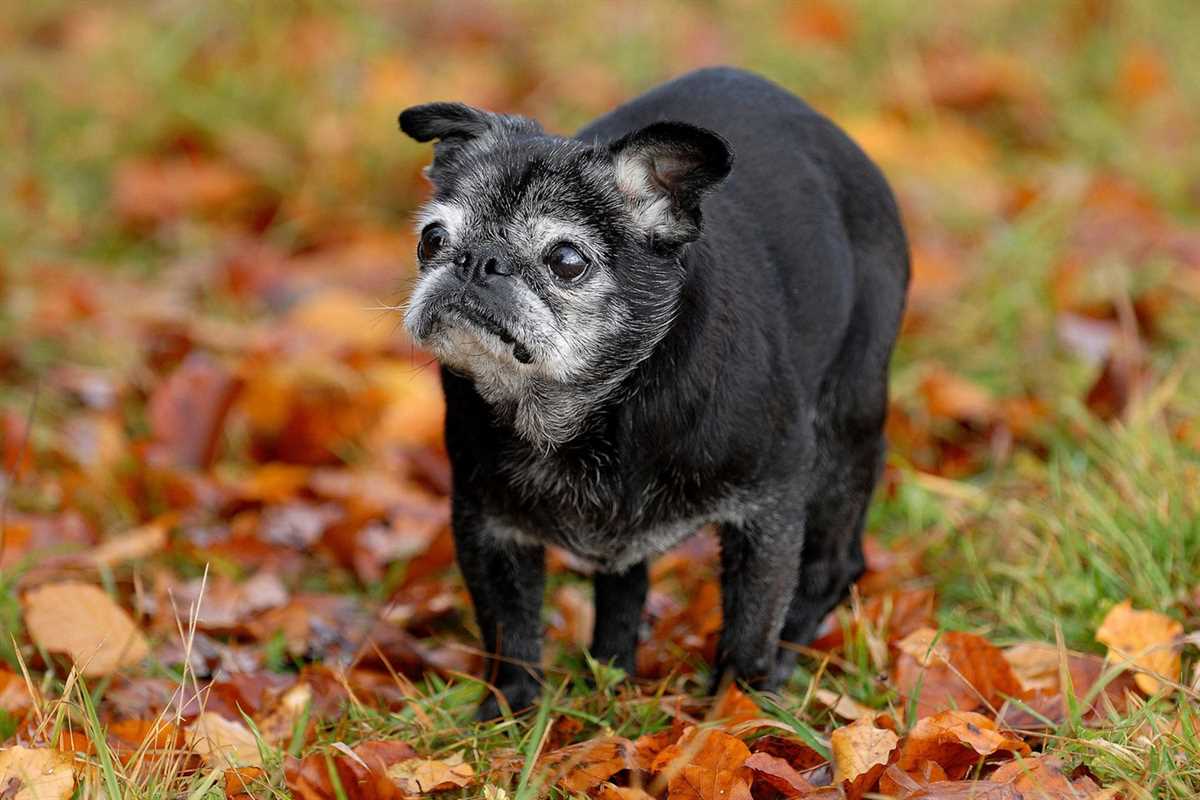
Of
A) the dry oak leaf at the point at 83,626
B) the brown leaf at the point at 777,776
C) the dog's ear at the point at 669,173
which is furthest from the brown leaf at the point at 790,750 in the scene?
the dry oak leaf at the point at 83,626

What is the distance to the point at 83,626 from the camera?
158 inches

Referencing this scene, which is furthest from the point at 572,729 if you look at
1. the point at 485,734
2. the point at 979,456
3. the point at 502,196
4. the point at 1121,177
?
the point at 1121,177

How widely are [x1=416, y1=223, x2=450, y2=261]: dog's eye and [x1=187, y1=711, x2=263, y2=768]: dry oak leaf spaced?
115 cm

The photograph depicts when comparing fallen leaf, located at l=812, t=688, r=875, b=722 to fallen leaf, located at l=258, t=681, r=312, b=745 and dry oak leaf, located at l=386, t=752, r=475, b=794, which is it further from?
fallen leaf, located at l=258, t=681, r=312, b=745

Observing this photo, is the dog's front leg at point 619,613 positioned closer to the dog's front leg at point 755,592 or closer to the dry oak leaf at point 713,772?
the dog's front leg at point 755,592

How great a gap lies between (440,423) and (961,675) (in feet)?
9.26

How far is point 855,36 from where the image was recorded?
881 centimetres

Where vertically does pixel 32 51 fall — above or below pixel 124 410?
above

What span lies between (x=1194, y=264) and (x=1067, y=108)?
7.81ft

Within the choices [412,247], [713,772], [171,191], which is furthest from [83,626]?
[171,191]

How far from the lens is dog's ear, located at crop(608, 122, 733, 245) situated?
335 centimetres

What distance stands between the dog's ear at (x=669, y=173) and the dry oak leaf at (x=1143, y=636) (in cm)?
148

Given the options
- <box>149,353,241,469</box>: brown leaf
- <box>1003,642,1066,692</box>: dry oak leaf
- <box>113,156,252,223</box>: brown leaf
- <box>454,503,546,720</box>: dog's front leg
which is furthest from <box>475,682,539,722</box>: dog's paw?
<box>113,156,252,223</box>: brown leaf

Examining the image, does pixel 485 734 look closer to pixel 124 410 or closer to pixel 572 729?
pixel 572 729
